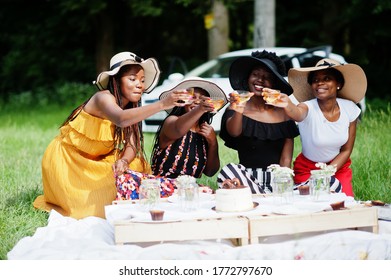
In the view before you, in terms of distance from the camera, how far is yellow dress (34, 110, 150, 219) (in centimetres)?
550

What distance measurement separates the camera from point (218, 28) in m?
16.4

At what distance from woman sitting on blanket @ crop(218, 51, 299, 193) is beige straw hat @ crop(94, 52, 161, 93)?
0.64 m

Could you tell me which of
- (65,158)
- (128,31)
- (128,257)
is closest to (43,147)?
(65,158)

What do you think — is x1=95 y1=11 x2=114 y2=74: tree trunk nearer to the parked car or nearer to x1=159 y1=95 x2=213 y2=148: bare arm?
the parked car

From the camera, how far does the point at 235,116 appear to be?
212 inches

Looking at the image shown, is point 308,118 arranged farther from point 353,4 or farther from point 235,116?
point 353,4

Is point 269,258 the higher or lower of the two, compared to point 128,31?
lower

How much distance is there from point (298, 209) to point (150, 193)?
933 millimetres

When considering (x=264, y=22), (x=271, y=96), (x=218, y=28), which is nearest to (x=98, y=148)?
(x=271, y=96)

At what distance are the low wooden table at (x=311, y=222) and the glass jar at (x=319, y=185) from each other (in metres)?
0.26

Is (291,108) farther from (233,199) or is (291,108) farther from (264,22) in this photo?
(264,22)

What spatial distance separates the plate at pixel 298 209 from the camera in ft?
14.3

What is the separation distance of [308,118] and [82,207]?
1.89 meters

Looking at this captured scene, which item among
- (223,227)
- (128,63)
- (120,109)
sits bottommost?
(223,227)
